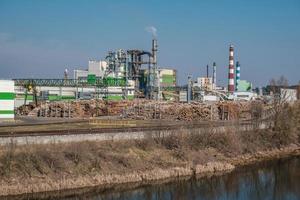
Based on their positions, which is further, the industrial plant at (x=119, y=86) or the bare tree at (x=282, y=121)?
the industrial plant at (x=119, y=86)

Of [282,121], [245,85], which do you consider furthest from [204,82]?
[282,121]

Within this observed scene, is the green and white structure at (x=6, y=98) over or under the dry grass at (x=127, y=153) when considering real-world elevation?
over

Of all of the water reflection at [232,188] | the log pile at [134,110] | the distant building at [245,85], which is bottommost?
the water reflection at [232,188]

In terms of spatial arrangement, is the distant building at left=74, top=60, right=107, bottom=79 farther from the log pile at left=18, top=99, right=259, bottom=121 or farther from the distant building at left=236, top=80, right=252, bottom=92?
the distant building at left=236, top=80, right=252, bottom=92

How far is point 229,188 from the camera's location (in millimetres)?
34688

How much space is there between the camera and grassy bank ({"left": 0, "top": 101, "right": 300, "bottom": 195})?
2994cm

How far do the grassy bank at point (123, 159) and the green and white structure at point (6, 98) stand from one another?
14915mm

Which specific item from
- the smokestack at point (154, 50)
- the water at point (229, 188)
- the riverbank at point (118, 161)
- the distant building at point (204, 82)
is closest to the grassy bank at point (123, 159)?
the riverbank at point (118, 161)

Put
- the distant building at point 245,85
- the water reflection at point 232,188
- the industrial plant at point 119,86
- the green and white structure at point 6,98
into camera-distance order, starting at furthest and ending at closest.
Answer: the distant building at point 245,85, the industrial plant at point 119,86, the green and white structure at point 6,98, the water reflection at point 232,188

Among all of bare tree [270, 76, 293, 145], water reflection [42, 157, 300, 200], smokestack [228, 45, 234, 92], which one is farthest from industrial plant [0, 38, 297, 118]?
water reflection [42, 157, 300, 200]

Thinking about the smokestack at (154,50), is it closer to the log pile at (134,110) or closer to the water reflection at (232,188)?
the log pile at (134,110)

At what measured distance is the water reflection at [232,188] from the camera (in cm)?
3132

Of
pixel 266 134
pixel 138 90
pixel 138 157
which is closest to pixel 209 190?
pixel 138 157

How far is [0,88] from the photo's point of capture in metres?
46.6
